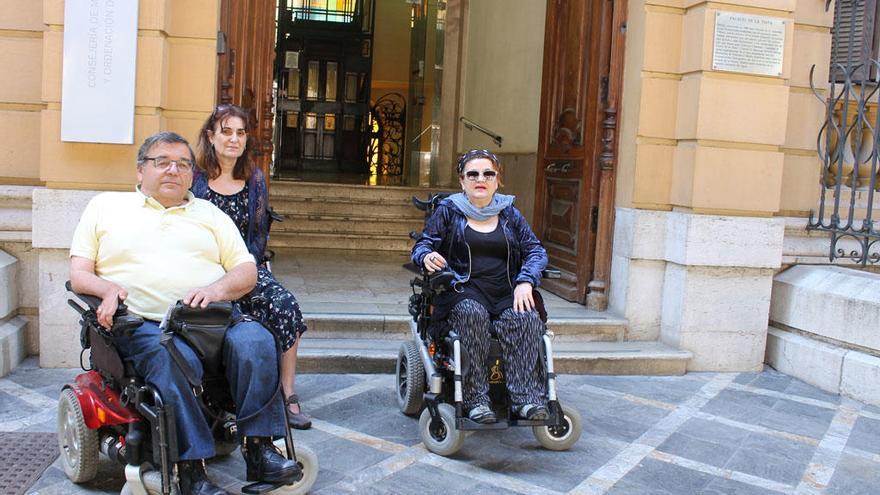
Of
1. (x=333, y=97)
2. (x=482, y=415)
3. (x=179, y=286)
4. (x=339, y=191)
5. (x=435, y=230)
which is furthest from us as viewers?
(x=333, y=97)

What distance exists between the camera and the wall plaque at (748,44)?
19.2 feet

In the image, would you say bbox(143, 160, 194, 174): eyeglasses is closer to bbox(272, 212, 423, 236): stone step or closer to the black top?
the black top

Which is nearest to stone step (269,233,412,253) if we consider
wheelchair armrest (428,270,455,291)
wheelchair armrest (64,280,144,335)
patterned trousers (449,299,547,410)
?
wheelchair armrest (428,270,455,291)

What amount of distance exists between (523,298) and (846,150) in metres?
3.75

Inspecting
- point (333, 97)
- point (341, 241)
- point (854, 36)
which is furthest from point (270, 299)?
point (333, 97)

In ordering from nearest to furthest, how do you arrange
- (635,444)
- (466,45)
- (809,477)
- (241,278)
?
(241,278), (809,477), (635,444), (466,45)

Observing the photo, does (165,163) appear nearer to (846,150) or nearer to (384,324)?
(384,324)

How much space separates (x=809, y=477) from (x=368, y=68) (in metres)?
13.3

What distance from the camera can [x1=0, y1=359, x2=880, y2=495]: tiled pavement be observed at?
3.82 m

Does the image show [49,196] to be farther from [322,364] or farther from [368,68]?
[368,68]

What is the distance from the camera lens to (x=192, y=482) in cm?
312

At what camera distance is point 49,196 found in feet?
16.9

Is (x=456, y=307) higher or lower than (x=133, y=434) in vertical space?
higher

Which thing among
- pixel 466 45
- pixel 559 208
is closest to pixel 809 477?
pixel 559 208
